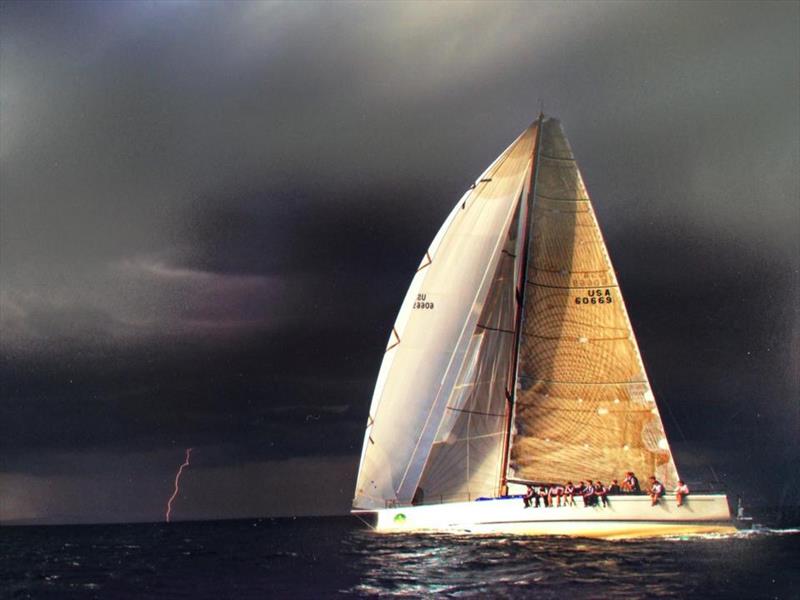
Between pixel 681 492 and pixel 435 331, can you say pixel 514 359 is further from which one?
pixel 681 492

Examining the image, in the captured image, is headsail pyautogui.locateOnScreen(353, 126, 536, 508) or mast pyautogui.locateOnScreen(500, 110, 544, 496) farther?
headsail pyautogui.locateOnScreen(353, 126, 536, 508)

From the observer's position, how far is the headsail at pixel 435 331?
39.6m

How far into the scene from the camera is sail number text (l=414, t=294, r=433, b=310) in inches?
1577

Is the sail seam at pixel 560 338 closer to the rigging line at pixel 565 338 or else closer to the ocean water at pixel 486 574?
the rigging line at pixel 565 338

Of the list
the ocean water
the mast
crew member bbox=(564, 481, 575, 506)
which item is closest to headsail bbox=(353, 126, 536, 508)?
the mast

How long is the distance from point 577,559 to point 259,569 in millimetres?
13862

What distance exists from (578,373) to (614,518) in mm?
6467

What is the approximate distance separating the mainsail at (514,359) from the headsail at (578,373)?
5cm

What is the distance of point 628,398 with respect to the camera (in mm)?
37438

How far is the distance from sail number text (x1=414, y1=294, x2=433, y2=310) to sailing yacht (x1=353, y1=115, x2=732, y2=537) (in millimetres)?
93

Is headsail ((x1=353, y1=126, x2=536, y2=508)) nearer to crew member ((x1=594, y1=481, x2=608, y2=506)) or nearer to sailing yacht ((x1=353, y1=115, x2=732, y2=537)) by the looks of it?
sailing yacht ((x1=353, y1=115, x2=732, y2=537))

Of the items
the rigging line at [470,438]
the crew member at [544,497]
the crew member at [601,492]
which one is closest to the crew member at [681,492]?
the crew member at [601,492]

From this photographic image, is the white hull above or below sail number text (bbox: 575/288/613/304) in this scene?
below

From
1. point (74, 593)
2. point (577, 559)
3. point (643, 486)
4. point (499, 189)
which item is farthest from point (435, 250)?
point (74, 593)
